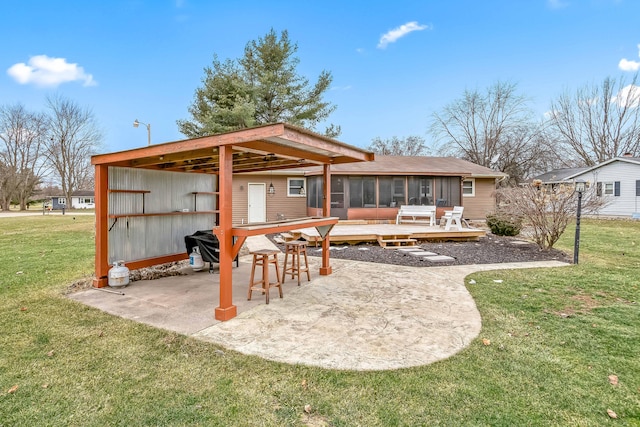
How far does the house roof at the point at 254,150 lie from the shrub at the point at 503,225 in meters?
7.29

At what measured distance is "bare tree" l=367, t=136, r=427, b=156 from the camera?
3466 cm

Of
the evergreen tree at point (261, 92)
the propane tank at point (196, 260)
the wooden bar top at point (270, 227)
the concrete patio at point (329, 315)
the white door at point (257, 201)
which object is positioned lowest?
the concrete patio at point (329, 315)

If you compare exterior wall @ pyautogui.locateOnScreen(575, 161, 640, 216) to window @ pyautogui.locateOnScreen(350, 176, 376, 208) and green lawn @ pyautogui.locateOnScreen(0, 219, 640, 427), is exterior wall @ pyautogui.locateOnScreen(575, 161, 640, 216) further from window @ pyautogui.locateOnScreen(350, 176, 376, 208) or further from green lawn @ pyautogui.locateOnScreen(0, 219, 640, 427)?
green lawn @ pyautogui.locateOnScreen(0, 219, 640, 427)

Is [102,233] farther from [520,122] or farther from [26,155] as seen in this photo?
[26,155]

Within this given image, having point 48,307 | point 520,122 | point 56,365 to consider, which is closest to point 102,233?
point 48,307

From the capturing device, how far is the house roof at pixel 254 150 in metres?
3.46

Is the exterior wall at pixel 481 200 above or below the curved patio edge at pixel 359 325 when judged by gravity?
above

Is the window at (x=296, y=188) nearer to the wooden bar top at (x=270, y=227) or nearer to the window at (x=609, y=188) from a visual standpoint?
the wooden bar top at (x=270, y=227)

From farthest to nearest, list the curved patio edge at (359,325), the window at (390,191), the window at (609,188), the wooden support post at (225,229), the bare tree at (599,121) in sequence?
the bare tree at (599,121), the window at (609,188), the window at (390,191), the wooden support post at (225,229), the curved patio edge at (359,325)

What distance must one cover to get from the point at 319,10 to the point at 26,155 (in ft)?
115

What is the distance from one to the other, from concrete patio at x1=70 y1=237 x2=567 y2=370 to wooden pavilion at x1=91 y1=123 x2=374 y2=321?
446 mm

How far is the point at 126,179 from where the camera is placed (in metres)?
5.47

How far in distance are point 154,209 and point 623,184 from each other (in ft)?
78.8

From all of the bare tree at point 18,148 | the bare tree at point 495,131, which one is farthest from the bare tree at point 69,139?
the bare tree at point 495,131
